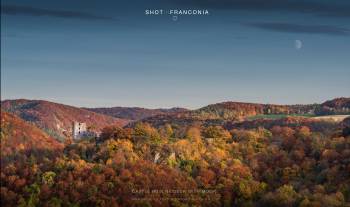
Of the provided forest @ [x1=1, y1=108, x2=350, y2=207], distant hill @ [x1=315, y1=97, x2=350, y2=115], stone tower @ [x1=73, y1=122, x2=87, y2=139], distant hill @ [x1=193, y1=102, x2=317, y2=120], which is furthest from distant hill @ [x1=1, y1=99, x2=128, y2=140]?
distant hill @ [x1=315, y1=97, x2=350, y2=115]

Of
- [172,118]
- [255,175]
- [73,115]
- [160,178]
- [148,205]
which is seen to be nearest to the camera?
[148,205]

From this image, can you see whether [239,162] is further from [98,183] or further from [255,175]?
[98,183]

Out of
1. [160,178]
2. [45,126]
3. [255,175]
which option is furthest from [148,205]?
[45,126]

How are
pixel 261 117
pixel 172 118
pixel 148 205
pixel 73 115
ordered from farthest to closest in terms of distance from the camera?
pixel 261 117
pixel 172 118
pixel 73 115
pixel 148 205

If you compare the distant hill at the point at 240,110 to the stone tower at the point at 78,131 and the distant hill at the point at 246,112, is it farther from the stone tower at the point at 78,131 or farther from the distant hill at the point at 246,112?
the stone tower at the point at 78,131

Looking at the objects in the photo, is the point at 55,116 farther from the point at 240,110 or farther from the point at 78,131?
the point at 240,110

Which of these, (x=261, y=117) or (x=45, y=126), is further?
(x=261, y=117)

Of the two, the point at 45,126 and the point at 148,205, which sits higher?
the point at 45,126
